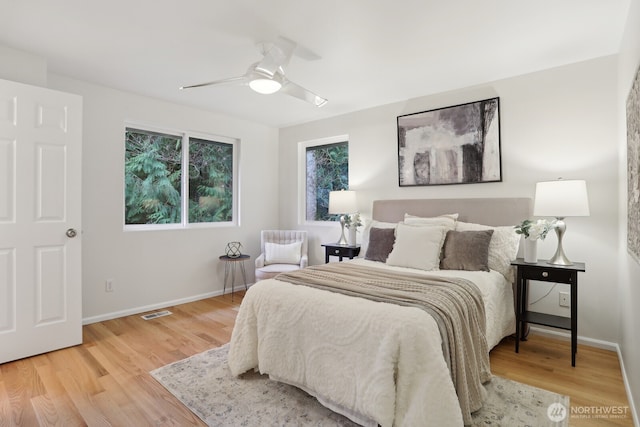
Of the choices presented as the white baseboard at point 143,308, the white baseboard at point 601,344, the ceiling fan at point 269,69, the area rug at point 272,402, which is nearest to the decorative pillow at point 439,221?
the white baseboard at point 601,344

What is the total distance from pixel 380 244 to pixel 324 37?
1903mm

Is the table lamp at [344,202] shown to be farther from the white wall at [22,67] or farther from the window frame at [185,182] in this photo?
the white wall at [22,67]

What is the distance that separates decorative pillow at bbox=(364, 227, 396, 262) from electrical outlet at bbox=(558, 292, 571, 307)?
1.51 meters

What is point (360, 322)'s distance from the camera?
1779 mm

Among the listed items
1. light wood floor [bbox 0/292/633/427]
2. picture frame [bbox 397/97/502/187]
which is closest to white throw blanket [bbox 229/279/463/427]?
light wood floor [bbox 0/292/633/427]

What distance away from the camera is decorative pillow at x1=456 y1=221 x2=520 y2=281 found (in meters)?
2.83

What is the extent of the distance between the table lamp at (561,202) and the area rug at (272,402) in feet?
3.83

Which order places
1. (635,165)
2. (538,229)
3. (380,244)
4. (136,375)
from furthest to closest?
(380,244), (538,229), (136,375), (635,165)

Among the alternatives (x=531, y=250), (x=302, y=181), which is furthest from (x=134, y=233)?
(x=531, y=250)

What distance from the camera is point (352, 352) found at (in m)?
1.79

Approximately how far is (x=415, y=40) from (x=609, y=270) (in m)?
2.43

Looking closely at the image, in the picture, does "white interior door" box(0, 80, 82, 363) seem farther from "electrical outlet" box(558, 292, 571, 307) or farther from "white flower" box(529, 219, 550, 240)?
"electrical outlet" box(558, 292, 571, 307)
